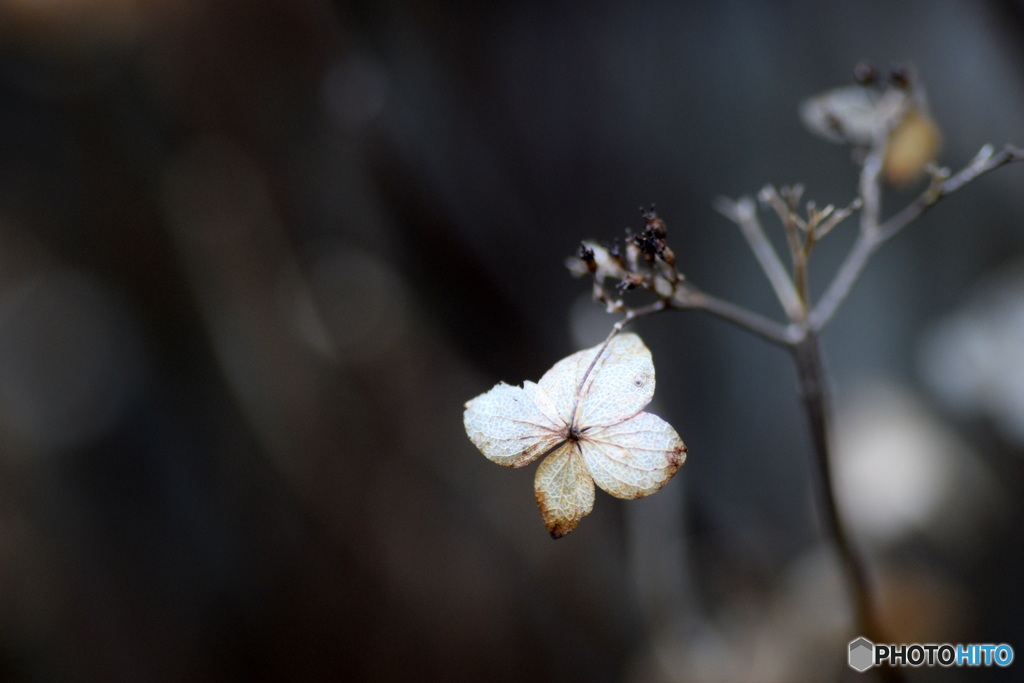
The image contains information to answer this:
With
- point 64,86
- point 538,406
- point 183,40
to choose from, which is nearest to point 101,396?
point 64,86

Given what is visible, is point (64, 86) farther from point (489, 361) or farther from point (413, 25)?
point (489, 361)

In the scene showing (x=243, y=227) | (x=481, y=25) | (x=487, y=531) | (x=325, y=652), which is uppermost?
(x=481, y=25)

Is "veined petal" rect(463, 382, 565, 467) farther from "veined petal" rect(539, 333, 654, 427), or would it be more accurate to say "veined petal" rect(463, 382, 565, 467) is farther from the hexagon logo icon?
the hexagon logo icon

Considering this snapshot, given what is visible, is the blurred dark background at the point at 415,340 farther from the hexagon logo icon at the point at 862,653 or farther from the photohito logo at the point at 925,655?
the hexagon logo icon at the point at 862,653

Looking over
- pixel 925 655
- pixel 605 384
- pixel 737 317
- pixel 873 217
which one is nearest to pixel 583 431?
pixel 605 384

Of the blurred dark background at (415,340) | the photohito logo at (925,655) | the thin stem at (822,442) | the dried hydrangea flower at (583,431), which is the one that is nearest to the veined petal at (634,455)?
the dried hydrangea flower at (583,431)

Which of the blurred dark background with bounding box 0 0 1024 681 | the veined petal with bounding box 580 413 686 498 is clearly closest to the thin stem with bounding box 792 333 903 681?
the veined petal with bounding box 580 413 686 498
